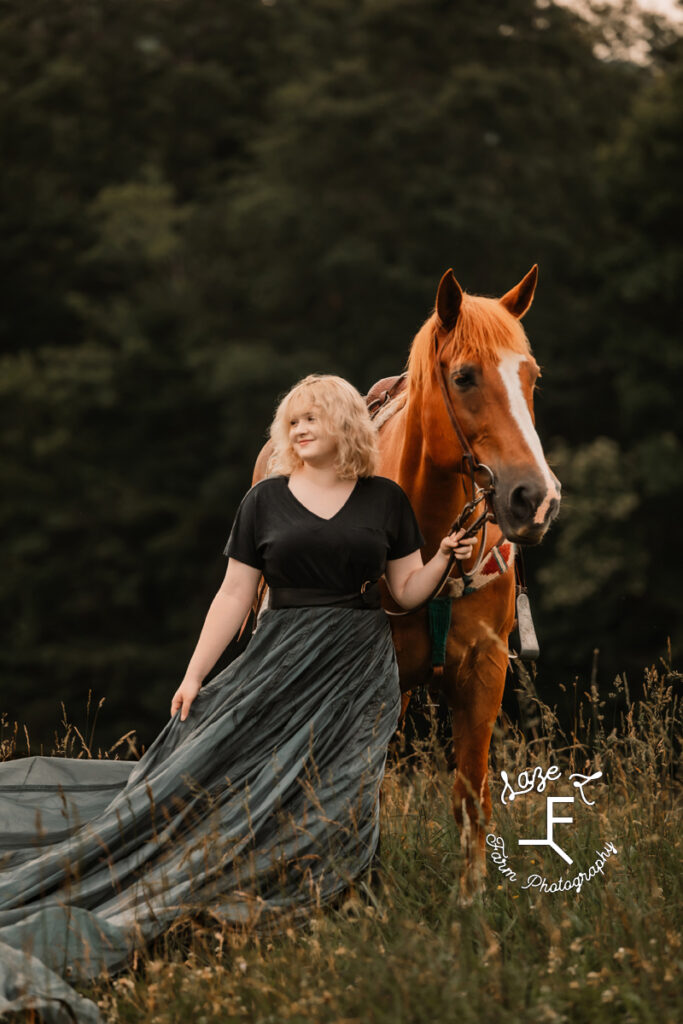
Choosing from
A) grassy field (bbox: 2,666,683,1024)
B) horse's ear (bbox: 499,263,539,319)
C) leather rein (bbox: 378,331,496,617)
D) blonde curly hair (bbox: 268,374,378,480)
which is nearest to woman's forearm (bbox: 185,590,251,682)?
blonde curly hair (bbox: 268,374,378,480)

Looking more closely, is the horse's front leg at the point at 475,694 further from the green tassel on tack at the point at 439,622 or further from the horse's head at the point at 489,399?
the horse's head at the point at 489,399

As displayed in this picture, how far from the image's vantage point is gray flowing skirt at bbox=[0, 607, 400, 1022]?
3621 mm

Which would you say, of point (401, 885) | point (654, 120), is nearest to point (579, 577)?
point (654, 120)

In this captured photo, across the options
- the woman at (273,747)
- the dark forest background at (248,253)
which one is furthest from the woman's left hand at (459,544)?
the dark forest background at (248,253)

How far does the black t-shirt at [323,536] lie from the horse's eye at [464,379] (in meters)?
0.41

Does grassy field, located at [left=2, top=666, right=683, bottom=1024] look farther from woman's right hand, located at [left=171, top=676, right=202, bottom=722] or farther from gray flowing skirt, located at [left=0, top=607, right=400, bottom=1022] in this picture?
woman's right hand, located at [left=171, top=676, right=202, bottom=722]

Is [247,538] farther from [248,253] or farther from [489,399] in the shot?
[248,253]

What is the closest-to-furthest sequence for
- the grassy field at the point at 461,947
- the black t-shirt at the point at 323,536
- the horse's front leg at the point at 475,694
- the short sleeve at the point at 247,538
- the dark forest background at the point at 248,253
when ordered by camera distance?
the grassy field at the point at 461,947 → the black t-shirt at the point at 323,536 → the short sleeve at the point at 247,538 → the horse's front leg at the point at 475,694 → the dark forest background at the point at 248,253

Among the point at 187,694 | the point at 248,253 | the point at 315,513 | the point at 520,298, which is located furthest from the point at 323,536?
the point at 248,253

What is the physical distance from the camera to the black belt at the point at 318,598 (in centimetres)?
398

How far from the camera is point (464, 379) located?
4000 millimetres

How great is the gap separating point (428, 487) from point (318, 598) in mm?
668

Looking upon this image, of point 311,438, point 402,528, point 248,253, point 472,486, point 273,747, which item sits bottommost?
point 273,747

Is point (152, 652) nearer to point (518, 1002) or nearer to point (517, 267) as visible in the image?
point (517, 267)
